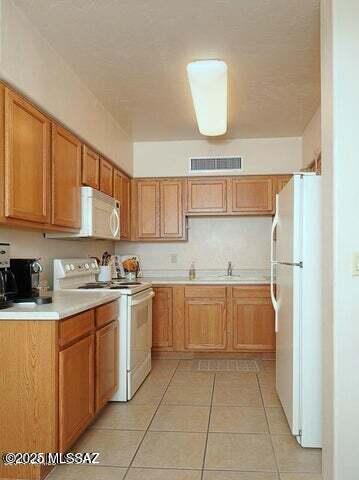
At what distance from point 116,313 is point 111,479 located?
4.24 ft

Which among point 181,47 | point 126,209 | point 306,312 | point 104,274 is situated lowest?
point 306,312

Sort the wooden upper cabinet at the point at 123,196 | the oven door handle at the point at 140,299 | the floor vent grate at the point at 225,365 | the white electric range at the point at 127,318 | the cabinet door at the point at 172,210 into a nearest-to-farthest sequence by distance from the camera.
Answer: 1. the white electric range at the point at 127,318
2. the oven door handle at the point at 140,299
3. the floor vent grate at the point at 225,365
4. the wooden upper cabinet at the point at 123,196
5. the cabinet door at the point at 172,210

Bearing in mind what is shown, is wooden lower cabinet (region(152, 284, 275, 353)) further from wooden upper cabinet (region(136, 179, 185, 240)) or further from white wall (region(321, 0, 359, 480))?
white wall (region(321, 0, 359, 480))

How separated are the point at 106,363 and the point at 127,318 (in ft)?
1.57

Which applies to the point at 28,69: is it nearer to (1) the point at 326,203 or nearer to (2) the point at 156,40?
(2) the point at 156,40

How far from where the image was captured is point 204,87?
3064 mm

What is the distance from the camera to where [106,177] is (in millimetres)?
4051

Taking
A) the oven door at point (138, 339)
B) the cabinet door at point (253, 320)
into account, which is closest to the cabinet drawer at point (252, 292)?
the cabinet door at point (253, 320)

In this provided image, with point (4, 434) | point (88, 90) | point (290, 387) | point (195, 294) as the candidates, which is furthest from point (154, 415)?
point (88, 90)

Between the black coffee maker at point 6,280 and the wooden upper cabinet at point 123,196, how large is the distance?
1937 millimetres

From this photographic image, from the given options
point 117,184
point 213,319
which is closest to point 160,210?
point 117,184

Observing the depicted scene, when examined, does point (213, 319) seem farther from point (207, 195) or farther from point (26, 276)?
point (26, 276)

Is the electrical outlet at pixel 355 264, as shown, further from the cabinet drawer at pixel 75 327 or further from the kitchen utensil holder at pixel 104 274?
the kitchen utensil holder at pixel 104 274

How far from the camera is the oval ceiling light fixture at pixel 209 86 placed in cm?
296
